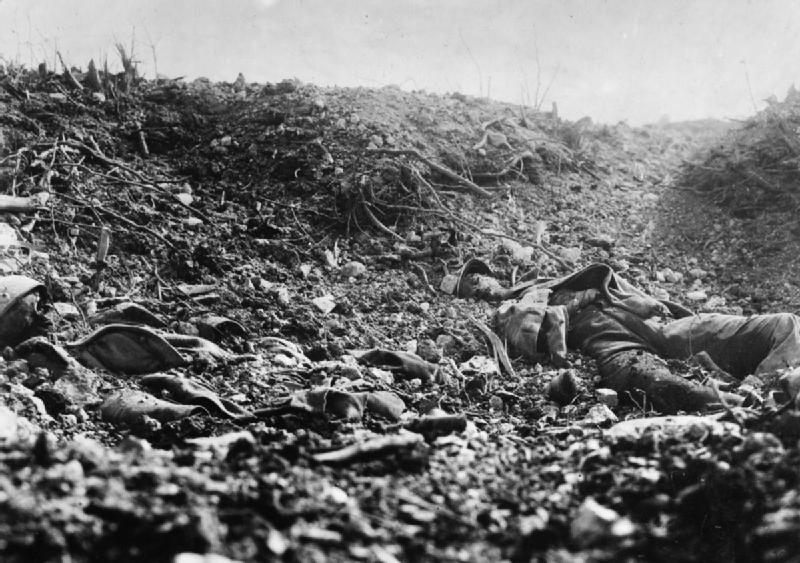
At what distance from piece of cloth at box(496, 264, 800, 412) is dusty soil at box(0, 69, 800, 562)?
181 mm

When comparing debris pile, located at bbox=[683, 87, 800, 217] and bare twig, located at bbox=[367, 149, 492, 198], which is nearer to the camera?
bare twig, located at bbox=[367, 149, 492, 198]

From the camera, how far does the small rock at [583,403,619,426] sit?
2882 millimetres

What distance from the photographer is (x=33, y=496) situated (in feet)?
4.30

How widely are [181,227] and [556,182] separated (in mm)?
3526

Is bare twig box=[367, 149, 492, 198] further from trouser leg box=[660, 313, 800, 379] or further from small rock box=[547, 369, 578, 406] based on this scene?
small rock box=[547, 369, 578, 406]

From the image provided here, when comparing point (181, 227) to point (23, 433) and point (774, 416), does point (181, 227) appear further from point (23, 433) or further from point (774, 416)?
point (774, 416)

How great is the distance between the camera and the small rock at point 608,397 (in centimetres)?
317

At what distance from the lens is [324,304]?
4.09 meters

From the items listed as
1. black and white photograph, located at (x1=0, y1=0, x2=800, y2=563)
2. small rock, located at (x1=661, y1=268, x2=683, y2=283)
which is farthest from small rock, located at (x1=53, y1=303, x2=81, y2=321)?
small rock, located at (x1=661, y1=268, x2=683, y2=283)

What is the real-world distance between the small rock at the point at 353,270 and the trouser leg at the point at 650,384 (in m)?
1.76

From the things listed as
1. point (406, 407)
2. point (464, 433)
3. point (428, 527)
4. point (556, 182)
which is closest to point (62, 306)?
point (406, 407)

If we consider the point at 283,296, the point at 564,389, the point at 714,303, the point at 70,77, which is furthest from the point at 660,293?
the point at 70,77

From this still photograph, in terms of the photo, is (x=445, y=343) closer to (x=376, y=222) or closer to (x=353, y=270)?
(x=353, y=270)

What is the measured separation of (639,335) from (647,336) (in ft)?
0.13
